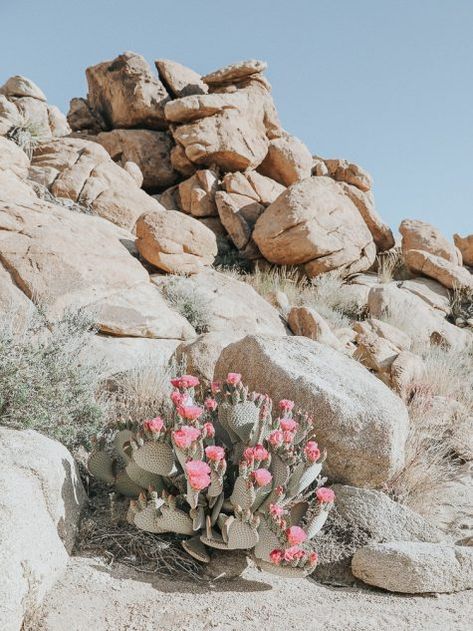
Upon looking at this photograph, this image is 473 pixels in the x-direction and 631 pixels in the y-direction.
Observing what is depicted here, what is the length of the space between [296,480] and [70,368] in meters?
2.30

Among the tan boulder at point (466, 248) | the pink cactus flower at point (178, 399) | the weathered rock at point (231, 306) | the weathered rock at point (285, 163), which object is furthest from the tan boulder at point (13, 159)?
the tan boulder at point (466, 248)

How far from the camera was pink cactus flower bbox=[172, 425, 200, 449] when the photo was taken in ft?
11.2

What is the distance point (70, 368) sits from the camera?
199 inches

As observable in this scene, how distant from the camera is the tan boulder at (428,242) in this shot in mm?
16312

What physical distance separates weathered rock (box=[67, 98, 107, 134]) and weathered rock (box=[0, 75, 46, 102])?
151 inches

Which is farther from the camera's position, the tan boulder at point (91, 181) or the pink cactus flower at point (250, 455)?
the tan boulder at point (91, 181)

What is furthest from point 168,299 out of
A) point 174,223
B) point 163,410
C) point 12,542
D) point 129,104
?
point 129,104

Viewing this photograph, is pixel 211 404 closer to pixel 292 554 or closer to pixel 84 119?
pixel 292 554

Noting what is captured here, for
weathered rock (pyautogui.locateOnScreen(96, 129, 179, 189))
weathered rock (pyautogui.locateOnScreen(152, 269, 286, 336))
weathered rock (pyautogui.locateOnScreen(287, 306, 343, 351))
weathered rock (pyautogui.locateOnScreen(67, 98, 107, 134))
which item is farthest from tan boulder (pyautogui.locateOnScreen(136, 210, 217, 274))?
weathered rock (pyautogui.locateOnScreen(67, 98, 107, 134))

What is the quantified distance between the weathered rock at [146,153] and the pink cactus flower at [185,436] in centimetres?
1403

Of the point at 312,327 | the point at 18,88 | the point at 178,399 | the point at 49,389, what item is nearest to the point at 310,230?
the point at 312,327

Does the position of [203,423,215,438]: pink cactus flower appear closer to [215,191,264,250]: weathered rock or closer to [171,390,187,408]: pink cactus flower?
[171,390,187,408]: pink cactus flower

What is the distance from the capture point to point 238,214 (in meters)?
15.2

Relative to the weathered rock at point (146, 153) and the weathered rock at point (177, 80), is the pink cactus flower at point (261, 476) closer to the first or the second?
the weathered rock at point (146, 153)
